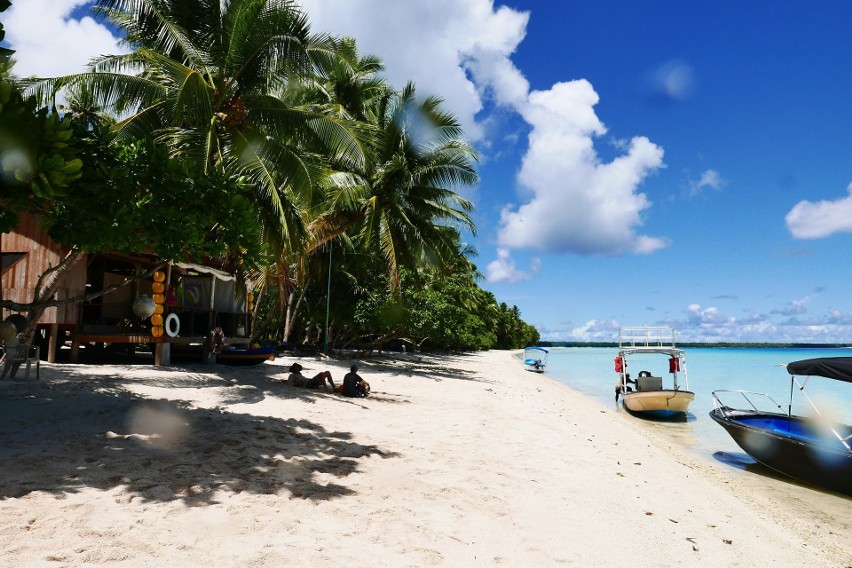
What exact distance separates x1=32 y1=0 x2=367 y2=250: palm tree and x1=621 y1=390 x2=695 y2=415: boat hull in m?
11.7

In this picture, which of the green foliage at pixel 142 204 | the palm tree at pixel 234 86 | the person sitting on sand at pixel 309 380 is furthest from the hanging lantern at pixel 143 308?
the green foliage at pixel 142 204

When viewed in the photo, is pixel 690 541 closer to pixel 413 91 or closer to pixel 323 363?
pixel 323 363

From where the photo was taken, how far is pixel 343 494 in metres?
4.96

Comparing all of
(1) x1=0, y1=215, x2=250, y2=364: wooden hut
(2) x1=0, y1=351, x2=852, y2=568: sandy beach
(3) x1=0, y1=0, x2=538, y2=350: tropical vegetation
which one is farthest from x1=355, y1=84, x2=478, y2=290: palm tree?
(2) x1=0, y1=351, x2=852, y2=568: sandy beach

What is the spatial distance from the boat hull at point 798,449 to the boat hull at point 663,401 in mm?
4460

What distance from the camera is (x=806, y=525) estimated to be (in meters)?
6.89

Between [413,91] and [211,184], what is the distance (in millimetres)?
14622

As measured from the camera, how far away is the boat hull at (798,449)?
27.6 feet

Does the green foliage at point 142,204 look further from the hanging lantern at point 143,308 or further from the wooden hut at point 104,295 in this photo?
the hanging lantern at point 143,308

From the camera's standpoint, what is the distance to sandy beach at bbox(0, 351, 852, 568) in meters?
3.73

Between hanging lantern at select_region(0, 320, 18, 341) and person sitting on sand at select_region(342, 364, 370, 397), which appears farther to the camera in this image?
person sitting on sand at select_region(342, 364, 370, 397)

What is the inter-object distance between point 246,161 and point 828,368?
12.7 m

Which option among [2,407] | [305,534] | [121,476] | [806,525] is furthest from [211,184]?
[806,525]

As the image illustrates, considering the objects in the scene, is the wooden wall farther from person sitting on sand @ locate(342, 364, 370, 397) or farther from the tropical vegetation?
person sitting on sand @ locate(342, 364, 370, 397)
